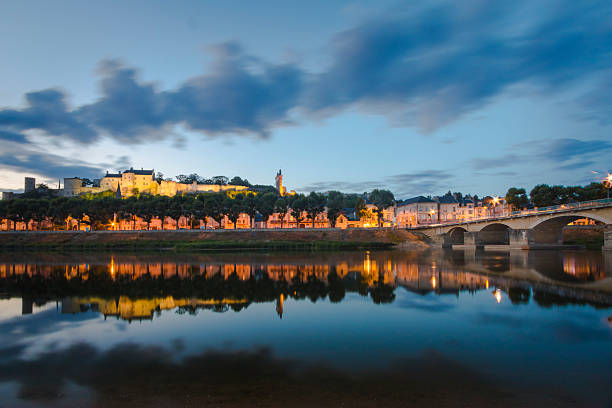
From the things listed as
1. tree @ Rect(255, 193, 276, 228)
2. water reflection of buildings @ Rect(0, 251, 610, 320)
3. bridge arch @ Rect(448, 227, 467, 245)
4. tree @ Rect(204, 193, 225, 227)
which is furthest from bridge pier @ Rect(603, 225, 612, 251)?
tree @ Rect(204, 193, 225, 227)

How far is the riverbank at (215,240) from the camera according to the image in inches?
3103

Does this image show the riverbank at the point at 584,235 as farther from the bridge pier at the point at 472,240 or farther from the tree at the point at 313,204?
the tree at the point at 313,204

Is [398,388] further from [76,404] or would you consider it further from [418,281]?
[418,281]

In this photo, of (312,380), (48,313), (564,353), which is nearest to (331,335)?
(312,380)

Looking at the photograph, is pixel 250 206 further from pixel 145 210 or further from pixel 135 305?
pixel 135 305

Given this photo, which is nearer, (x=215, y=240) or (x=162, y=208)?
(x=215, y=240)

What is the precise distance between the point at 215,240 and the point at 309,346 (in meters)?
78.8

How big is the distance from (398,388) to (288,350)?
4.40m

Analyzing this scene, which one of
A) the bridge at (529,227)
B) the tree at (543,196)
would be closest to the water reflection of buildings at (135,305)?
the bridge at (529,227)

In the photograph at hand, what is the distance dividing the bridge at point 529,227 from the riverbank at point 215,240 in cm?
801

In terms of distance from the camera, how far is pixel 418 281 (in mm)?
28641

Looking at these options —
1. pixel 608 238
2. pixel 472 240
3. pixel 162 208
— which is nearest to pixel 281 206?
pixel 162 208

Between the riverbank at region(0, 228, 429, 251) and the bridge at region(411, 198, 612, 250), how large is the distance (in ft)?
26.3

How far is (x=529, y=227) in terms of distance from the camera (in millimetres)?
69688
